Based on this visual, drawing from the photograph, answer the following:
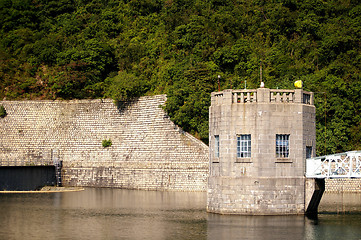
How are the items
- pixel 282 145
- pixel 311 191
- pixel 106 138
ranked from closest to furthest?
pixel 311 191, pixel 282 145, pixel 106 138

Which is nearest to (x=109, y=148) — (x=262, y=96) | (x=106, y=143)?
(x=106, y=143)

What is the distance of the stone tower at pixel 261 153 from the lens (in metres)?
37.1

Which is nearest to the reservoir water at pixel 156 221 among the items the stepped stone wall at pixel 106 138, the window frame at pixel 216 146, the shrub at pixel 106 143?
the window frame at pixel 216 146

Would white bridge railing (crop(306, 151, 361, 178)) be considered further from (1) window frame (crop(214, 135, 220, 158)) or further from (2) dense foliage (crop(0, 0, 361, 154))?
(2) dense foliage (crop(0, 0, 361, 154))

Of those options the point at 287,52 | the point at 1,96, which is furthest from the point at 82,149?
the point at 287,52

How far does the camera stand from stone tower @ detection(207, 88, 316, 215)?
37125 millimetres

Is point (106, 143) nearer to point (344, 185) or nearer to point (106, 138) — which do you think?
point (106, 138)

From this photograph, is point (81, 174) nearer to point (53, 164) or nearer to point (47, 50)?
point (53, 164)

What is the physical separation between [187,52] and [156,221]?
38.9m

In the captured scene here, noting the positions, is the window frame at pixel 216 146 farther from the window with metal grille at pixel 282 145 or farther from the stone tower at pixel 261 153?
the window with metal grille at pixel 282 145

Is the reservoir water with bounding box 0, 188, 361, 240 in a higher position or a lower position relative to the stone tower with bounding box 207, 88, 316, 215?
lower

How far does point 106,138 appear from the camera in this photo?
7225 cm

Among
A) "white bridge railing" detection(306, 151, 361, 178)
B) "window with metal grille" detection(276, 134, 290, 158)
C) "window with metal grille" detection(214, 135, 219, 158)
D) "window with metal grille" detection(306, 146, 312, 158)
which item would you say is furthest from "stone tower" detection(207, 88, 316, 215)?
"window with metal grille" detection(214, 135, 219, 158)

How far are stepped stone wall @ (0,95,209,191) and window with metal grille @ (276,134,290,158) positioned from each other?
25.3 m
